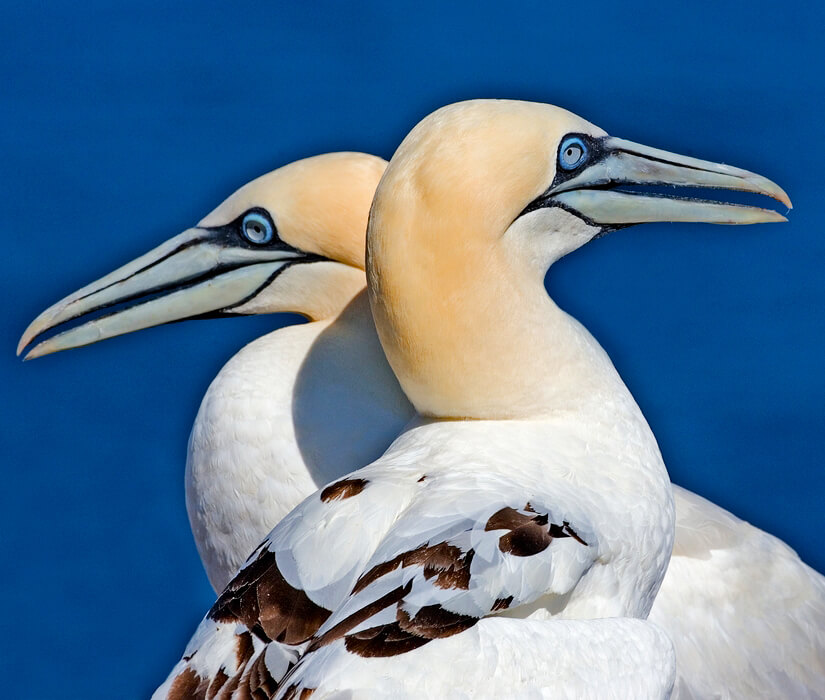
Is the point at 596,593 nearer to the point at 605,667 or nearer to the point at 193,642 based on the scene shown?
the point at 605,667

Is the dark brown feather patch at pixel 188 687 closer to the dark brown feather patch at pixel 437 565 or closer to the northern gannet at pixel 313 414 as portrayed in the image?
the dark brown feather patch at pixel 437 565

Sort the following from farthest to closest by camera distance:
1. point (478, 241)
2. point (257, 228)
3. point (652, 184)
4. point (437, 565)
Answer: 1. point (257, 228)
2. point (652, 184)
3. point (478, 241)
4. point (437, 565)

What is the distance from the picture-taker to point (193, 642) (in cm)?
272

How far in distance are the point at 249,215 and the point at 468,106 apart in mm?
926

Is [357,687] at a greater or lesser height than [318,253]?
lesser

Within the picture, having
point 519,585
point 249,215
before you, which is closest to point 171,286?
point 249,215

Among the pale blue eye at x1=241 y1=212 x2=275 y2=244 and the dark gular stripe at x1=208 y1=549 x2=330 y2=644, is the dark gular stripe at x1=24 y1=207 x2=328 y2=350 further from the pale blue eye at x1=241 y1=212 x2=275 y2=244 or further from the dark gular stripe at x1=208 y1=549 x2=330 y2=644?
the dark gular stripe at x1=208 y1=549 x2=330 y2=644

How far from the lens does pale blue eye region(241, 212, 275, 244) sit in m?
3.77

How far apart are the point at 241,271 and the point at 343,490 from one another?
3.86 feet

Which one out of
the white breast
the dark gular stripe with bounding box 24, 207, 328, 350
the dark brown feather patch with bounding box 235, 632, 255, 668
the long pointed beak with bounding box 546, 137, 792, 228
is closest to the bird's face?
the long pointed beak with bounding box 546, 137, 792, 228

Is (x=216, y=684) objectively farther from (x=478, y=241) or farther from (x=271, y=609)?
(x=478, y=241)

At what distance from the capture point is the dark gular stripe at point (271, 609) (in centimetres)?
260

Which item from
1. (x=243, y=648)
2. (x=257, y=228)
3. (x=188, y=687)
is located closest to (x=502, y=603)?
(x=243, y=648)

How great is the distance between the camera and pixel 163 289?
3.86 meters
